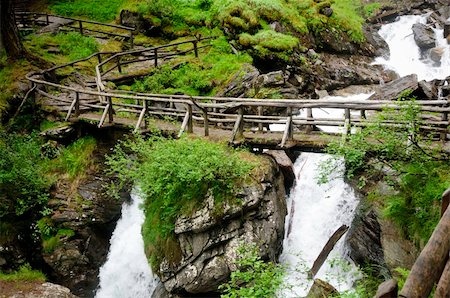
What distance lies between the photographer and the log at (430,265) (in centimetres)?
249

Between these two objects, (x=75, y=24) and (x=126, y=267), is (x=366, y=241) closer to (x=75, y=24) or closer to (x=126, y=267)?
(x=126, y=267)

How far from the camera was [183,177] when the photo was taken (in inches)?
349

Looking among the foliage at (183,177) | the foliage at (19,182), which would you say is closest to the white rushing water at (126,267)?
the foliage at (183,177)

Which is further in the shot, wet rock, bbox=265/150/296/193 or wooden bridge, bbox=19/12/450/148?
wet rock, bbox=265/150/296/193

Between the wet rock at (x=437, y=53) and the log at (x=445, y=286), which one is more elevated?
the wet rock at (x=437, y=53)

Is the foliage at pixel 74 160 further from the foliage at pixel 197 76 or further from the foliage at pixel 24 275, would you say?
the foliage at pixel 197 76

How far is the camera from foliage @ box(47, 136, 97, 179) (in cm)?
1264

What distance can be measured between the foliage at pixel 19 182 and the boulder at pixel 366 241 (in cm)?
842

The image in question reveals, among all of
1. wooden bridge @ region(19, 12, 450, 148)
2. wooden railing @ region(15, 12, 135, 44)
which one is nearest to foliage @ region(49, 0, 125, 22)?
wooden railing @ region(15, 12, 135, 44)

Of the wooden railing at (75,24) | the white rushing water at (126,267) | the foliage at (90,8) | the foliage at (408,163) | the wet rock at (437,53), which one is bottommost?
the white rushing water at (126,267)

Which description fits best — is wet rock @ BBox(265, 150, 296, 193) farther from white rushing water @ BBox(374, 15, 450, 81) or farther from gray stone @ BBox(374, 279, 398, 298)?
white rushing water @ BBox(374, 15, 450, 81)

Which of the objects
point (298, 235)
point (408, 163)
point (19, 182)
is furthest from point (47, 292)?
point (408, 163)

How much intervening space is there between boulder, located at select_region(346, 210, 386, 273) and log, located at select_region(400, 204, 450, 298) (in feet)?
19.0

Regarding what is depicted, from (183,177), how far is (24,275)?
542 cm
